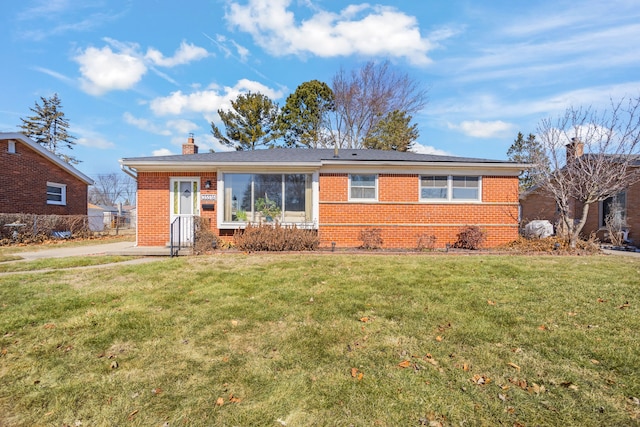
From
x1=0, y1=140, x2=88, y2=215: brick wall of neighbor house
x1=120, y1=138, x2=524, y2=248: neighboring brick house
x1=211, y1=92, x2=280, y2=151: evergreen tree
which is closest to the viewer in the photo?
x1=120, y1=138, x2=524, y2=248: neighboring brick house

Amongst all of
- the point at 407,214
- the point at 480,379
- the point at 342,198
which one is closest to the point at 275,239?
the point at 342,198

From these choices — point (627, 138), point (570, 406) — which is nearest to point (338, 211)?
point (570, 406)

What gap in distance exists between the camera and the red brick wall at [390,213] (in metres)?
11.4

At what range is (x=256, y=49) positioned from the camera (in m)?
17.7

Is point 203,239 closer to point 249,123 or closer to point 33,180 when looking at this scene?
point 33,180

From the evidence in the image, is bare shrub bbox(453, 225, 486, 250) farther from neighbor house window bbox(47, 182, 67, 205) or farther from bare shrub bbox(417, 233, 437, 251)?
neighbor house window bbox(47, 182, 67, 205)

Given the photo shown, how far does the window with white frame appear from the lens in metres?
11.6

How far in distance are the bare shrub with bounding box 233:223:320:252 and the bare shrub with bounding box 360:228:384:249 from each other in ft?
5.51

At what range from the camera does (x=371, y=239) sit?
1095 cm

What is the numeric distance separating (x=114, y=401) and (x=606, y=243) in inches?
759

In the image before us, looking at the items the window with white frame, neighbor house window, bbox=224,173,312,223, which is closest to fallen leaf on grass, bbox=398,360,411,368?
neighbor house window, bbox=224,173,312,223

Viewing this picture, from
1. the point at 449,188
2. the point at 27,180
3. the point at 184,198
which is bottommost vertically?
the point at 184,198

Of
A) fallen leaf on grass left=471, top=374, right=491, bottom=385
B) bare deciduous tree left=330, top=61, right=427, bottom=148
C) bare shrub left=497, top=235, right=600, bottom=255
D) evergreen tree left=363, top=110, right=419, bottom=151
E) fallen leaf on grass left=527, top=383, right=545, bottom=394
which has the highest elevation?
bare deciduous tree left=330, top=61, right=427, bottom=148

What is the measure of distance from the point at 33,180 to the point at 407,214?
19232mm
